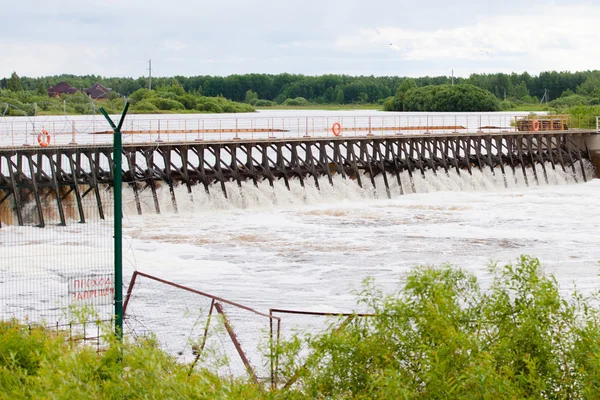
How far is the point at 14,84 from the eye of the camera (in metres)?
101

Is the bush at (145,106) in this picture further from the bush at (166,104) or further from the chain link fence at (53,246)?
the chain link fence at (53,246)

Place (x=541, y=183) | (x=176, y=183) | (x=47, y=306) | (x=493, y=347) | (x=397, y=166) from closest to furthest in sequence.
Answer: (x=493, y=347), (x=47, y=306), (x=176, y=183), (x=397, y=166), (x=541, y=183)

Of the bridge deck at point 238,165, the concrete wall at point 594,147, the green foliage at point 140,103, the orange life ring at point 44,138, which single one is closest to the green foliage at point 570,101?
the green foliage at point 140,103

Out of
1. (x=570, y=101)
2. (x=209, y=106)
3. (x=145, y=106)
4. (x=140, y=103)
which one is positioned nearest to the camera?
(x=140, y=103)

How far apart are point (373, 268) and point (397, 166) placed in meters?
22.4

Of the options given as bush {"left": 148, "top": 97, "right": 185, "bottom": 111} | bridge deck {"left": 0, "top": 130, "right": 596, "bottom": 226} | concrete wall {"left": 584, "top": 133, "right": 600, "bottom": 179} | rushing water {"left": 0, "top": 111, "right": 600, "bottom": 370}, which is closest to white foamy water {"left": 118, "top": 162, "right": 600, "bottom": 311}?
rushing water {"left": 0, "top": 111, "right": 600, "bottom": 370}

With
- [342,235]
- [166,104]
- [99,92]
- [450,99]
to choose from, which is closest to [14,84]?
[166,104]

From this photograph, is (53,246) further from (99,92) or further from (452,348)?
(99,92)

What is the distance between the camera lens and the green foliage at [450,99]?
12056 cm

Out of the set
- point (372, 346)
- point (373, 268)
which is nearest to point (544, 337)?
point (372, 346)

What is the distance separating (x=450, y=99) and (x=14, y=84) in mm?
53340

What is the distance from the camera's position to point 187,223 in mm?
38344

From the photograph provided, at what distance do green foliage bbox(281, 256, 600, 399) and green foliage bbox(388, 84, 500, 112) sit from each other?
11047 cm

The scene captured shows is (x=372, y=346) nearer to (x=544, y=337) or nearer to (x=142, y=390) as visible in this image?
(x=544, y=337)
